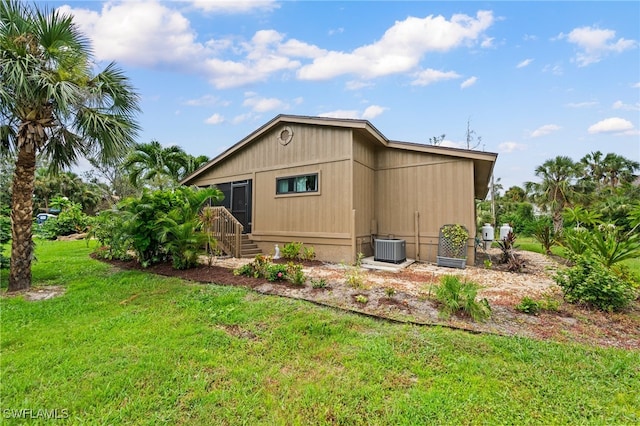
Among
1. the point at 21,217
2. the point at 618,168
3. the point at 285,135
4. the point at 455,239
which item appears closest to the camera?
the point at 21,217

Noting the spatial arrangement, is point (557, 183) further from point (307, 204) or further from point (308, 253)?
point (308, 253)

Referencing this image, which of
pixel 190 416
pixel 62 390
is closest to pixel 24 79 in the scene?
pixel 62 390

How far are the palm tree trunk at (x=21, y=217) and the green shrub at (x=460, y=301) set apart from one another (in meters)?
7.42

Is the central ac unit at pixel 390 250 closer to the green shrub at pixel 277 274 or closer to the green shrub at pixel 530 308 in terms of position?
the green shrub at pixel 277 274

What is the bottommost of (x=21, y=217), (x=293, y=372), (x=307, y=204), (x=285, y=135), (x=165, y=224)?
(x=293, y=372)

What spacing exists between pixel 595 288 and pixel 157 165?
16992 mm

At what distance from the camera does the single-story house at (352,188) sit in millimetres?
7812

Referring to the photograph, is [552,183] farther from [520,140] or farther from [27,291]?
[27,291]

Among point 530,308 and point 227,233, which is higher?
point 227,233

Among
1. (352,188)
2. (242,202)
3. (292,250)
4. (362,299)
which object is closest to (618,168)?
(352,188)

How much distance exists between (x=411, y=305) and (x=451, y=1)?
885 cm

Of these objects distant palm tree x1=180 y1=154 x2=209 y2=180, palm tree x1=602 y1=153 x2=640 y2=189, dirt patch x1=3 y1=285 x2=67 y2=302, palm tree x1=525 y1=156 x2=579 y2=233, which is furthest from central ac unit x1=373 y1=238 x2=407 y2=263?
palm tree x1=602 y1=153 x2=640 y2=189

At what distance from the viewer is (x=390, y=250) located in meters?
7.68

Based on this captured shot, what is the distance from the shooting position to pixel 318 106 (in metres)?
16.4
